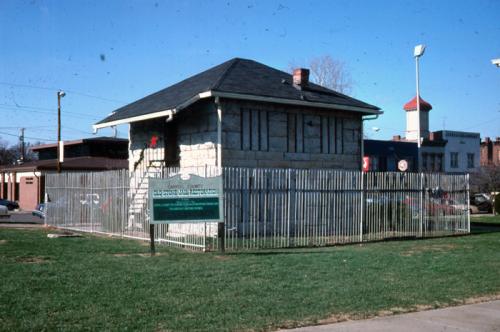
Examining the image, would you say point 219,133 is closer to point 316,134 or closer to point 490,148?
point 316,134

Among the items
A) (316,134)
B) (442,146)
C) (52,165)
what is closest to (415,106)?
(442,146)

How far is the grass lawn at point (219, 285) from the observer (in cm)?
771

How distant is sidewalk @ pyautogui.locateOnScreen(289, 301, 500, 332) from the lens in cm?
762

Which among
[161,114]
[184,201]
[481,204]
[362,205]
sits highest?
[161,114]

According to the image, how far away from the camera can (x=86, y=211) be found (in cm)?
2112

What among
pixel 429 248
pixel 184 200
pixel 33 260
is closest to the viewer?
pixel 33 260

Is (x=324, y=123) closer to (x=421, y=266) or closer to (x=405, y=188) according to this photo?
(x=405, y=188)

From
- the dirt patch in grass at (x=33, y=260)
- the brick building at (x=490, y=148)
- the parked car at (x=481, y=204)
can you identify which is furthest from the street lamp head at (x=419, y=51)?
the brick building at (x=490, y=148)

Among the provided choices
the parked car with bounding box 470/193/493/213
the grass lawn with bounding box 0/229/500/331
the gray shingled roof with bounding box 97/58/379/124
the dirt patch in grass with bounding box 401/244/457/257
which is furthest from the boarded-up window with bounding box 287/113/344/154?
the parked car with bounding box 470/193/493/213

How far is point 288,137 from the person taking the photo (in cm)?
2052

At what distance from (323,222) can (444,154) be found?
1954 inches

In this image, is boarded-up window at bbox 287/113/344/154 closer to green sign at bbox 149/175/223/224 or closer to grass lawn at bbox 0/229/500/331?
grass lawn at bbox 0/229/500/331

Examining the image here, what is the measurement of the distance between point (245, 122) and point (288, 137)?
1.79m

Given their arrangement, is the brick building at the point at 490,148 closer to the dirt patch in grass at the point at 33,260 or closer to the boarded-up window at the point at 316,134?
the boarded-up window at the point at 316,134
